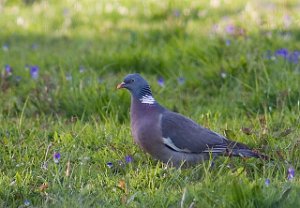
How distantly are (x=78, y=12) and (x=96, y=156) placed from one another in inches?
204

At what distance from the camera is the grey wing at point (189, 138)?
16.5ft

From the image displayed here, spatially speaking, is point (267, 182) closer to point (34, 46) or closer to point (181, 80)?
point (181, 80)

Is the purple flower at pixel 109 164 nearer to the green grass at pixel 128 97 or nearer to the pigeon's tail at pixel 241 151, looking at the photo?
the green grass at pixel 128 97

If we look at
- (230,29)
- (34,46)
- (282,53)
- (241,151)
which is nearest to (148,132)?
(241,151)

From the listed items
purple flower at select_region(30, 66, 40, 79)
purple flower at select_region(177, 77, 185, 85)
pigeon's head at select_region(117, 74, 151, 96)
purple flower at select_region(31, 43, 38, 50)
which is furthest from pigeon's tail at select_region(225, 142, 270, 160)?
purple flower at select_region(31, 43, 38, 50)

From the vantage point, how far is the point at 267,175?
4.74 metres

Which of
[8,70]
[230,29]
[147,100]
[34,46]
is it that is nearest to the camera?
[147,100]

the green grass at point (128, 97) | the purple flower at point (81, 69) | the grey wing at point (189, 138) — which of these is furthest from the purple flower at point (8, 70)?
the grey wing at point (189, 138)

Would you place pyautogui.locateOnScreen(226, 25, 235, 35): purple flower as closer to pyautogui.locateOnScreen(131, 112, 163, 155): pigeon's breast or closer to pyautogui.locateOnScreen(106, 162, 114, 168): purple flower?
pyautogui.locateOnScreen(131, 112, 163, 155): pigeon's breast

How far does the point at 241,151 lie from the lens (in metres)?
4.90

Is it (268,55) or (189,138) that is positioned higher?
(268,55)

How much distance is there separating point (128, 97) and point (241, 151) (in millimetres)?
1699

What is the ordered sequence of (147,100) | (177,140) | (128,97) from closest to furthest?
(177,140)
(147,100)
(128,97)

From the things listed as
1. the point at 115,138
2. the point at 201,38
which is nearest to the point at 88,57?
the point at 201,38
